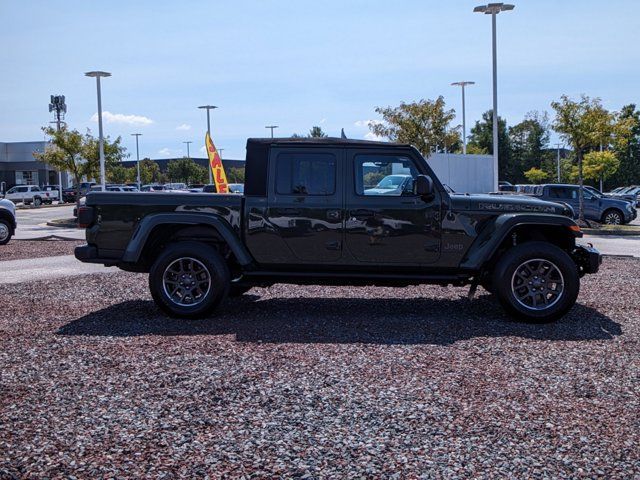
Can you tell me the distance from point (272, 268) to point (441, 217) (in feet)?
6.43

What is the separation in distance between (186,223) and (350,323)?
211cm

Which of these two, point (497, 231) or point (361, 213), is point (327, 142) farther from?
point (497, 231)

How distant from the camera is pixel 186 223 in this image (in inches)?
312

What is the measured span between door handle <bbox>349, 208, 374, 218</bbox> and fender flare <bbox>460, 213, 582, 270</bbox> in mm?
1147

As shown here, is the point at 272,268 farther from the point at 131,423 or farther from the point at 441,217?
the point at 131,423

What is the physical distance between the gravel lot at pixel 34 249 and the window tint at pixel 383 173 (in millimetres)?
10010

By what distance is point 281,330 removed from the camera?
7383 mm

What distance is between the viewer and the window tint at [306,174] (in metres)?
7.96

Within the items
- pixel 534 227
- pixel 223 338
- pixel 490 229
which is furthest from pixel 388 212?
pixel 223 338

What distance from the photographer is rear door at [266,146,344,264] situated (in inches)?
310

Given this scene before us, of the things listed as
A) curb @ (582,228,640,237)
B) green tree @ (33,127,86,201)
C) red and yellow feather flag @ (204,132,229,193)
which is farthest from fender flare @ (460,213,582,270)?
green tree @ (33,127,86,201)

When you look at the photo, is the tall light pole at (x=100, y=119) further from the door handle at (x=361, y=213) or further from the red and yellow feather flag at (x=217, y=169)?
the door handle at (x=361, y=213)

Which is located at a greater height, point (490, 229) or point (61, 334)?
point (490, 229)

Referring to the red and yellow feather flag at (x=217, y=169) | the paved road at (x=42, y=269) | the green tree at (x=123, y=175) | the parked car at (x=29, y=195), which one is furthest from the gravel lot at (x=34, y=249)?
the green tree at (x=123, y=175)
